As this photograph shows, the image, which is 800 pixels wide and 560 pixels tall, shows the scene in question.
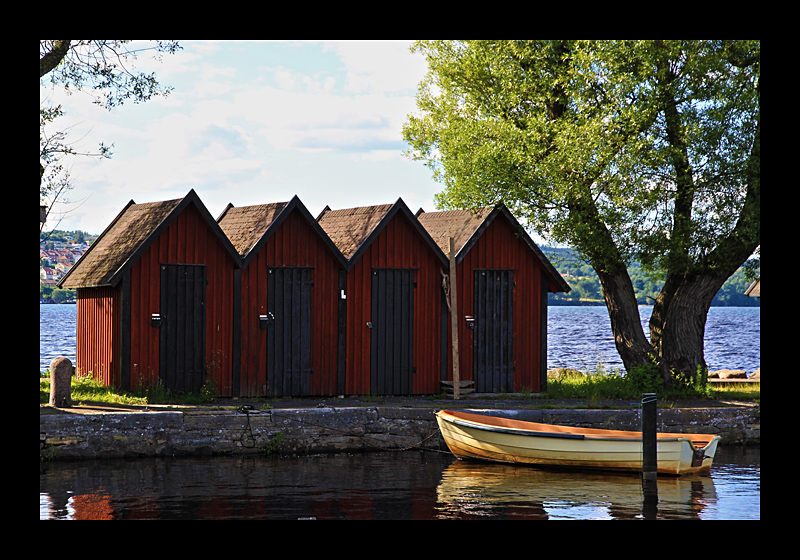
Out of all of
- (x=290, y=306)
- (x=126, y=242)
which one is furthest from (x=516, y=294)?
(x=126, y=242)

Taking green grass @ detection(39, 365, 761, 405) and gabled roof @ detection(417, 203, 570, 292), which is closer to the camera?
green grass @ detection(39, 365, 761, 405)

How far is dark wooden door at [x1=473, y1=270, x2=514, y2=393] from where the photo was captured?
70.2ft

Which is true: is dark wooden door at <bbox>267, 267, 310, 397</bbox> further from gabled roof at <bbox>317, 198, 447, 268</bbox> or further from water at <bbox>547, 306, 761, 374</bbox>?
water at <bbox>547, 306, 761, 374</bbox>

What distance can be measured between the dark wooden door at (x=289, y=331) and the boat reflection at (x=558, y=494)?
4.50 metres

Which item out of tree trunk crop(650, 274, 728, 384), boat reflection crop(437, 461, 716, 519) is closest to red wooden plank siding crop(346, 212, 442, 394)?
boat reflection crop(437, 461, 716, 519)

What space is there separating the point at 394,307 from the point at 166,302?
17.6ft

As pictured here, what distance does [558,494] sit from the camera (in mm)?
14469

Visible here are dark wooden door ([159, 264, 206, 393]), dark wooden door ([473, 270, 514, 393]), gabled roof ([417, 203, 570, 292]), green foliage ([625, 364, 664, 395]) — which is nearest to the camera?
dark wooden door ([159, 264, 206, 393])

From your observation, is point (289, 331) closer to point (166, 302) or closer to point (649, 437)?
point (166, 302)

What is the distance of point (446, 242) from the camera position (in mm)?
21891

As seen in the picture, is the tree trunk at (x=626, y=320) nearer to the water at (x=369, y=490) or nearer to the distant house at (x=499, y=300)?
the distant house at (x=499, y=300)

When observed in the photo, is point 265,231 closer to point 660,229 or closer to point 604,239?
point 604,239

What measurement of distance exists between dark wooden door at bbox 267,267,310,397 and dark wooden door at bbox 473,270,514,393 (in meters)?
4.27
